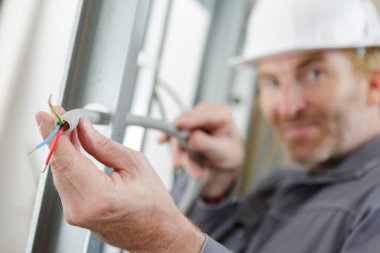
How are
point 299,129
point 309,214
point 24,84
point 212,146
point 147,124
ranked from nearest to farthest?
point 24,84
point 147,124
point 309,214
point 212,146
point 299,129

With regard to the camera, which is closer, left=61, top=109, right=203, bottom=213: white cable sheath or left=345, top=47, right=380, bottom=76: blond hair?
left=61, top=109, right=203, bottom=213: white cable sheath

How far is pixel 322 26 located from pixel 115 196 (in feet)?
2.94

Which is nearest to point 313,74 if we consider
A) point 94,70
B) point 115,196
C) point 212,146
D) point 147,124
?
point 212,146

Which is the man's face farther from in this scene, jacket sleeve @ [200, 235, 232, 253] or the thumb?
the thumb

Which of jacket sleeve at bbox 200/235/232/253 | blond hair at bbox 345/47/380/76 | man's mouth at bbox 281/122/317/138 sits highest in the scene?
blond hair at bbox 345/47/380/76

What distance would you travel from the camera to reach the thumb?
16.9 inches

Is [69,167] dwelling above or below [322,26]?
below

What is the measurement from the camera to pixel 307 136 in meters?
1.12

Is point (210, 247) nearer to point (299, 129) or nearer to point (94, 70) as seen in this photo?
point (94, 70)

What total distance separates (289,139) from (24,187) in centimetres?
82

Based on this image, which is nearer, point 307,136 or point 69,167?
point 69,167

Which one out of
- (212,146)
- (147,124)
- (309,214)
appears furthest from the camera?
(212,146)

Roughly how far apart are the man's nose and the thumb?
0.76 m

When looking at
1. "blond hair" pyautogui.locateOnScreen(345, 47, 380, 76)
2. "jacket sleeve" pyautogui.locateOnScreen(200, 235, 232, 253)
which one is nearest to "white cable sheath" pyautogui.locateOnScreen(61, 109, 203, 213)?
"jacket sleeve" pyautogui.locateOnScreen(200, 235, 232, 253)
